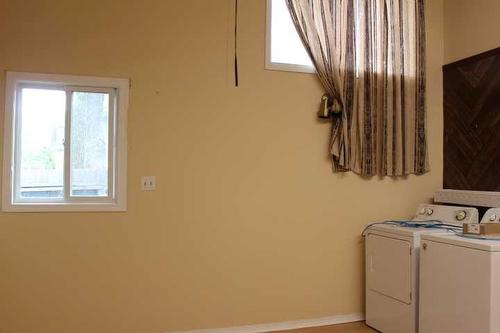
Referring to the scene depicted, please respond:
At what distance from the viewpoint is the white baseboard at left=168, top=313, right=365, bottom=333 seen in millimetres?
3266

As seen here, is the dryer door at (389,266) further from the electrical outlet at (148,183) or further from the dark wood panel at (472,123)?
the electrical outlet at (148,183)

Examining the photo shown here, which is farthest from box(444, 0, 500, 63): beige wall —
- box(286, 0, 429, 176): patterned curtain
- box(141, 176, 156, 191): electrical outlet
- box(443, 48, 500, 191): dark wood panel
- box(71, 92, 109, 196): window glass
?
box(71, 92, 109, 196): window glass

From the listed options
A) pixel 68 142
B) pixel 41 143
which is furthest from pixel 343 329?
pixel 41 143

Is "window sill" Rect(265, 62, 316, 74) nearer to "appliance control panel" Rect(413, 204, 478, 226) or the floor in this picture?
"appliance control panel" Rect(413, 204, 478, 226)

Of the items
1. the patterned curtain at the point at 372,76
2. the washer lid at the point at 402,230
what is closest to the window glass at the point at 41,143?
the patterned curtain at the point at 372,76

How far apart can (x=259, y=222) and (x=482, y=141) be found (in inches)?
78.3

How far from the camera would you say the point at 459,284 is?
2631mm

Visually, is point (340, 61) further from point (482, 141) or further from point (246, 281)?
point (246, 281)

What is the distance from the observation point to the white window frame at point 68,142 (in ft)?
9.48

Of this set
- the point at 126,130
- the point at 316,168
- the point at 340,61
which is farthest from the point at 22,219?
the point at 340,61

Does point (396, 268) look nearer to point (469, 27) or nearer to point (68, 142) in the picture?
point (469, 27)

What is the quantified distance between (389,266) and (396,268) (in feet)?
0.25

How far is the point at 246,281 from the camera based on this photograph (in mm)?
3320

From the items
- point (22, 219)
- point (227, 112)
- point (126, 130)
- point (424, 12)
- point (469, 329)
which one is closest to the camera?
point (469, 329)
